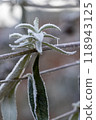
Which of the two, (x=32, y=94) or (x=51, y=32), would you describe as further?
(x=51, y=32)

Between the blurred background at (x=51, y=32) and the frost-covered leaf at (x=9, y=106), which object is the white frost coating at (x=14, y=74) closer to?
the frost-covered leaf at (x=9, y=106)

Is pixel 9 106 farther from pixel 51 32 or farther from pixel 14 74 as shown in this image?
pixel 51 32

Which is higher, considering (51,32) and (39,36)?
(51,32)

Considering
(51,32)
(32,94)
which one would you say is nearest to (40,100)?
(32,94)

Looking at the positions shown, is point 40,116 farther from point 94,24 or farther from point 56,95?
point 56,95

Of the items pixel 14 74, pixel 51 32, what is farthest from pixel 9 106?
pixel 51 32

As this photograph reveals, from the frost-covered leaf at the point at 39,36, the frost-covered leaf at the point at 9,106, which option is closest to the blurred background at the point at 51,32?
the frost-covered leaf at the point at 9,106

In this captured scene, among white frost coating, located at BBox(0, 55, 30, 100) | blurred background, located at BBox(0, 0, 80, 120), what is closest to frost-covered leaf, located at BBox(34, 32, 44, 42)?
white frost coating, located at BBox(0, 55, 30, 100)

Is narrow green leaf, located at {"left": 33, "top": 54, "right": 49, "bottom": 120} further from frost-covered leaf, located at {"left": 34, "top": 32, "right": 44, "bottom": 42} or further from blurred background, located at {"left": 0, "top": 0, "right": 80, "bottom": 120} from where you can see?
blurred background, located at {"left": 0, "top": 0, "right": 80, "bottom": 120}

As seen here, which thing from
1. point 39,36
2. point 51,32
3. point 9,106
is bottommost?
point 9,106
